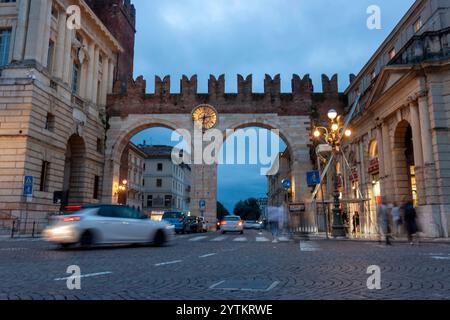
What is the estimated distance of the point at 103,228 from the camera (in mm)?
12008

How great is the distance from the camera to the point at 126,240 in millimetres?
12609

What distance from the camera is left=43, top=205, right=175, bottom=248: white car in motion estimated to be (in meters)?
11.5

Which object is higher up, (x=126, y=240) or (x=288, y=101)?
(x=288, y=101)

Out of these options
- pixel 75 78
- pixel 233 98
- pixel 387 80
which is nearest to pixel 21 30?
pixel 75 78

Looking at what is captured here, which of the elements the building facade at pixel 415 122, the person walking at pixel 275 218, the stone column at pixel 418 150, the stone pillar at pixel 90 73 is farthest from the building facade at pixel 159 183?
the stone column at pixel 418 150

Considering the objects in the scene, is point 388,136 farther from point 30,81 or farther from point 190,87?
point 30,81

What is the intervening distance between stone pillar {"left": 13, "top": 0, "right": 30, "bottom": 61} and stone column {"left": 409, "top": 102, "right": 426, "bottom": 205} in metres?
22.8

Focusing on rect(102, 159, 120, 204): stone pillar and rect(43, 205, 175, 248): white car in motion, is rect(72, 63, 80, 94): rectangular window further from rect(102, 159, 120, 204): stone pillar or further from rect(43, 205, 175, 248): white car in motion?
rect(43, 205, 175, 248): white car in motion

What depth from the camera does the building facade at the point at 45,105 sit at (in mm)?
22859

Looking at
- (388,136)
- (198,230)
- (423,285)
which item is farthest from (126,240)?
(198,230)

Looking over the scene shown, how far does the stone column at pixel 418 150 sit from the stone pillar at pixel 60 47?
2252 centimetres

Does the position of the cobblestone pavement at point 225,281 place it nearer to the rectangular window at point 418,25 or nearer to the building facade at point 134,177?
the rectangular window at point 418,25

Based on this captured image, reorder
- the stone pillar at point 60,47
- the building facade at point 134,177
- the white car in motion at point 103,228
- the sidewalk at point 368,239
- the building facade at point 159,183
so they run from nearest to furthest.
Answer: the white car in motion at point 103,228 < the sidewalk at point 368,239 < the stone pillar at point 60,47 < the building facade at point 134,177 < the building facade at point 159,183
